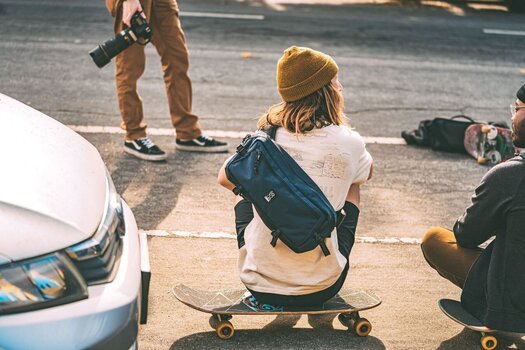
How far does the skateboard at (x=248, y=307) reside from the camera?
415cm

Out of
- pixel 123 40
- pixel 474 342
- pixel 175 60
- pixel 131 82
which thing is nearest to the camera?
pixel 474 342

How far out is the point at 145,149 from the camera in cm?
662

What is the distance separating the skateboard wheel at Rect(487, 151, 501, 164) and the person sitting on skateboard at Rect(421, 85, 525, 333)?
2676 millimetres

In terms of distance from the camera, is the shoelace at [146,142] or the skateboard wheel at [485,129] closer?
the shoelace at [146,142]

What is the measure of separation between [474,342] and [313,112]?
129cm

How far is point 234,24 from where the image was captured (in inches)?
453

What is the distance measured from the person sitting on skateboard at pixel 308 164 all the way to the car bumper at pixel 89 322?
0.86 m

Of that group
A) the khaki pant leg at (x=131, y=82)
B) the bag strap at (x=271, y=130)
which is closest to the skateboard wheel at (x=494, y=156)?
the khaki pant leg at (x=131, y=82)

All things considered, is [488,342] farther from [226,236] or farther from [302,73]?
[226,236]

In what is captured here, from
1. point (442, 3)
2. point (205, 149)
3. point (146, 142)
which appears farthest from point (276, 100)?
point (442, 3)

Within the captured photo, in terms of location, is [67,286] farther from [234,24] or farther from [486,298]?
[234,24]

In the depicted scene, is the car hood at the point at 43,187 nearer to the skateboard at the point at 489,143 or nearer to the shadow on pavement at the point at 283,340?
the shadow on pavement at the point at 283,340

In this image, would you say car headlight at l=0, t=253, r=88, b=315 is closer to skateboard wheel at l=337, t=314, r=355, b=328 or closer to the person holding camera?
skateboard wheel at l=337, t=314, r=355, b=328

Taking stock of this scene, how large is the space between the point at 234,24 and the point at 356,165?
761 cm
